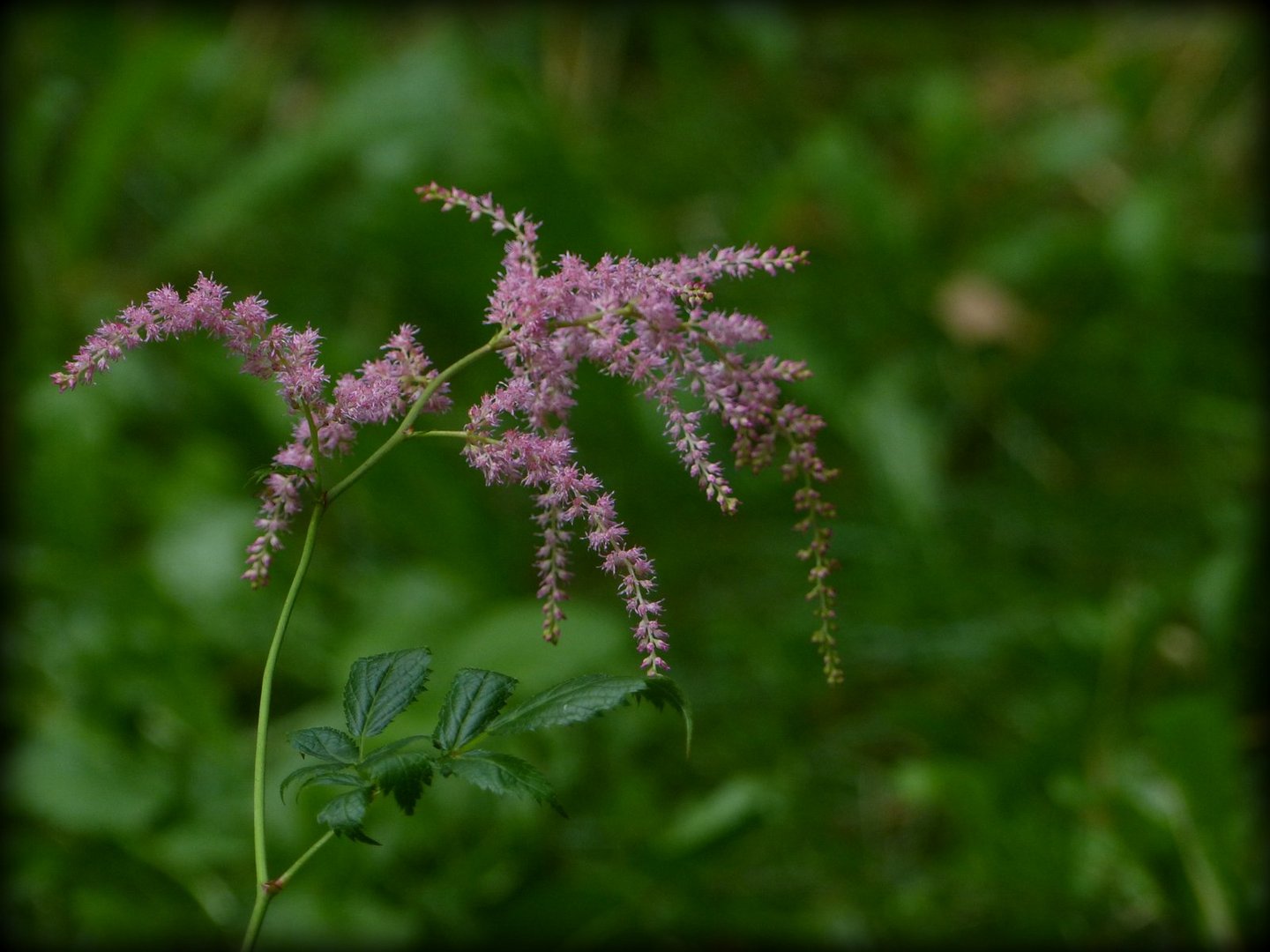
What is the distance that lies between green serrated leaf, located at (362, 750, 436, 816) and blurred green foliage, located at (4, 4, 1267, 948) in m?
0.87

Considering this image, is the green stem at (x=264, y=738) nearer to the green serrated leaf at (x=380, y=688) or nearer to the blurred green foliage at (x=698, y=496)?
the green serrated leaf at (x=380, y=688)

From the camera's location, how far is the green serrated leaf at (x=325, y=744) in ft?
2.34

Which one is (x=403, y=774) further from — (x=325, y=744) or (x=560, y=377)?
(x=560, y=377)

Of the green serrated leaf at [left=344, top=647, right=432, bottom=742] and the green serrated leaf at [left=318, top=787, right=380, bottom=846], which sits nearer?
the green serrated leaf at [left=318, top=787, right=380, bottom=846]

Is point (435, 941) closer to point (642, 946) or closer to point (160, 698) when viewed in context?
point (642, 946)

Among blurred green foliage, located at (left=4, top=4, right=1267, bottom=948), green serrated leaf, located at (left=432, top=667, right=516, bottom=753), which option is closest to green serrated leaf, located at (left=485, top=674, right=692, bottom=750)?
green serrated leaf, located at (left=432, top=667, right=516, bottom=753)

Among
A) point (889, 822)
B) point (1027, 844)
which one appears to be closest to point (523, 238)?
point (1027, 844)

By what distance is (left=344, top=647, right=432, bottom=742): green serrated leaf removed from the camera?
0.73 metres

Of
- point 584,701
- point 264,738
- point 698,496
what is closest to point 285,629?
point 264,738

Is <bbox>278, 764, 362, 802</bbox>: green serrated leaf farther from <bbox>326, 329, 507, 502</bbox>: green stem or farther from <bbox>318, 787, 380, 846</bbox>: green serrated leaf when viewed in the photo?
<bbox>326, 329, 507, 502</bbox>: green stem

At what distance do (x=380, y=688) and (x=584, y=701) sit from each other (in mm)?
138

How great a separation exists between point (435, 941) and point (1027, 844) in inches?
35.4

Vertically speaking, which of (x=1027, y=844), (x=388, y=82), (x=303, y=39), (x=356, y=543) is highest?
(x=303, y=39)

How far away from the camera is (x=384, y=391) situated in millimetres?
676
